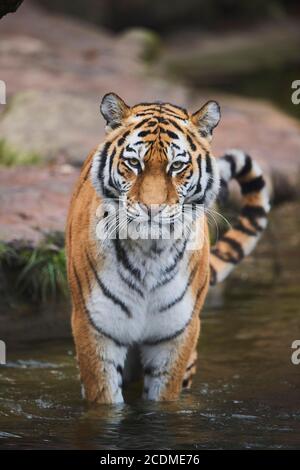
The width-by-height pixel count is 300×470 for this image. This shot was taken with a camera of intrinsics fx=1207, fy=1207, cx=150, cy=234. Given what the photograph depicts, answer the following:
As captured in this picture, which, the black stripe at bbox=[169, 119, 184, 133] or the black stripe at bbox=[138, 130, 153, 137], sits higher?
the black stripe at bbox=[169, 119, 184, 133]

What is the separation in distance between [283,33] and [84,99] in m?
10.2

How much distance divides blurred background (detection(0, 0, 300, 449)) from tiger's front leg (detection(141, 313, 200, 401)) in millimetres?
98

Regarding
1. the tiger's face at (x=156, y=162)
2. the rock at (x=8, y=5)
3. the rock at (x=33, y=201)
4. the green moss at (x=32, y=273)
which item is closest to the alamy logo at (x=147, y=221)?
the tiger's face at (x=156, y=162)

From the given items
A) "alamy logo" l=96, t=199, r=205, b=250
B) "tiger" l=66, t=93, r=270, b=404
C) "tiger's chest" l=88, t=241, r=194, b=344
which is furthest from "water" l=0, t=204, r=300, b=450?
"alamy logo" l=96, t=199, r=205, b=250

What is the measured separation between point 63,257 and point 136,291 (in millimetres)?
1838

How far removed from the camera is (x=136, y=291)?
5.14 metres

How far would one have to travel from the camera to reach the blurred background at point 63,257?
5.36 m

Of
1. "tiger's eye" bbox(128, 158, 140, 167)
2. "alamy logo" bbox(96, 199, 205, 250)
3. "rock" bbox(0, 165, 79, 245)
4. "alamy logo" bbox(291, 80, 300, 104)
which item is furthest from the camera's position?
"alamy logo" bbox(291, 80, 300, 104)

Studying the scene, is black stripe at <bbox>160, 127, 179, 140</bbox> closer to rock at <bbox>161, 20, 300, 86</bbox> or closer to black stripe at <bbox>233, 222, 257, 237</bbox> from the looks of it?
black stripe at <bbox>233, 222, 257, 237</bbox>

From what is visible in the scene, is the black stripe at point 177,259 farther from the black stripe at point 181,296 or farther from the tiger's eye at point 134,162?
the tiger's eye at point 134,162

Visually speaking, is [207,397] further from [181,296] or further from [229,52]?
[229,52]

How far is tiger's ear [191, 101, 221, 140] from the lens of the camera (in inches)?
203

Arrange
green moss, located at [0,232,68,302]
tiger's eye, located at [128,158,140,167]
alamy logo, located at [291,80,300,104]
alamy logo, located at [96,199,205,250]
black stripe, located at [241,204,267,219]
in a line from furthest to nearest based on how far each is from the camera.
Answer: alamy logo, located at [291,80,300,104] → green moss, located at [0,232,68,302] → black stripe, located at [241,204,267,219] → tiger's eye, located at [128,158,140,167] → alamy logo, located at [96,199,205,250]

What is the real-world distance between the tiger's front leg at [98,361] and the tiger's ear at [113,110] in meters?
0.84
